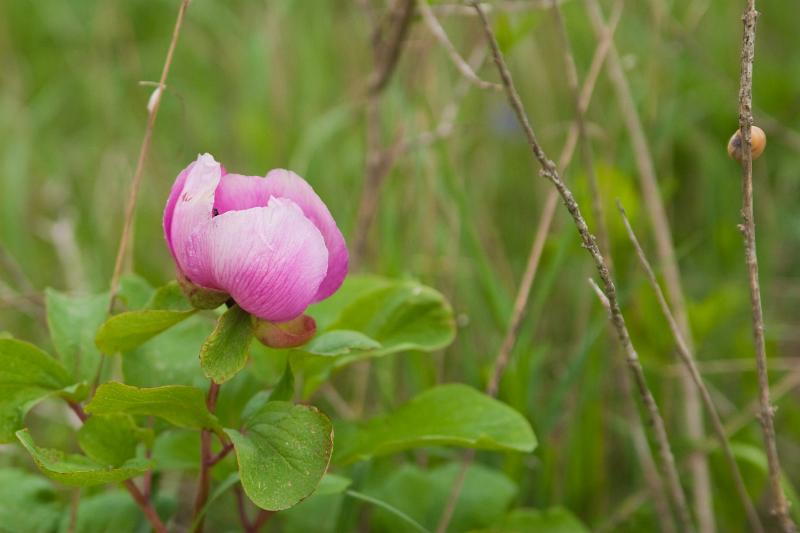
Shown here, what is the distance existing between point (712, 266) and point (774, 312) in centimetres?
15

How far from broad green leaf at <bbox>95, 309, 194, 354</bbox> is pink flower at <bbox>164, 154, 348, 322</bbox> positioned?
37mm

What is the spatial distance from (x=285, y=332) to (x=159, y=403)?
0.11 metres

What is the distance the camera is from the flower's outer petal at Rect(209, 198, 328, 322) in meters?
0.68

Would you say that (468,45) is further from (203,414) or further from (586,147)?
(203,414)

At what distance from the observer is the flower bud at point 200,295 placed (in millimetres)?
726

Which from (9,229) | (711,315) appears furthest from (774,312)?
(9,229)

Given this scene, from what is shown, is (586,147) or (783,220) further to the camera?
(783,220)

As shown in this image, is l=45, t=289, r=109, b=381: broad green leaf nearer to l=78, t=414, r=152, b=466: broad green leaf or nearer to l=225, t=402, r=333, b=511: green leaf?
l=78, t=414, r=152, b=466: broad green leaf

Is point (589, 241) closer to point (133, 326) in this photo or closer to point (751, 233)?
point (751, 233)

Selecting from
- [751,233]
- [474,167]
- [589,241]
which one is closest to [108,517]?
[589,241]

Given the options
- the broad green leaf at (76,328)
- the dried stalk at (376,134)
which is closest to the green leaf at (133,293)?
the broad green leaf at (76,328)

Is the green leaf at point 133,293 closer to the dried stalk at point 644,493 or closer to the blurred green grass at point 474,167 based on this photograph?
the blurred green grass at point 474,167

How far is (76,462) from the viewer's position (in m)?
0.79

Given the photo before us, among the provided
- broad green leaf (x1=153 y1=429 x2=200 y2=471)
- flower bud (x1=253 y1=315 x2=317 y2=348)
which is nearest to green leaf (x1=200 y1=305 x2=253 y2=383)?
flower bud (x1=253 y1=315 x2=317 y2=348)
